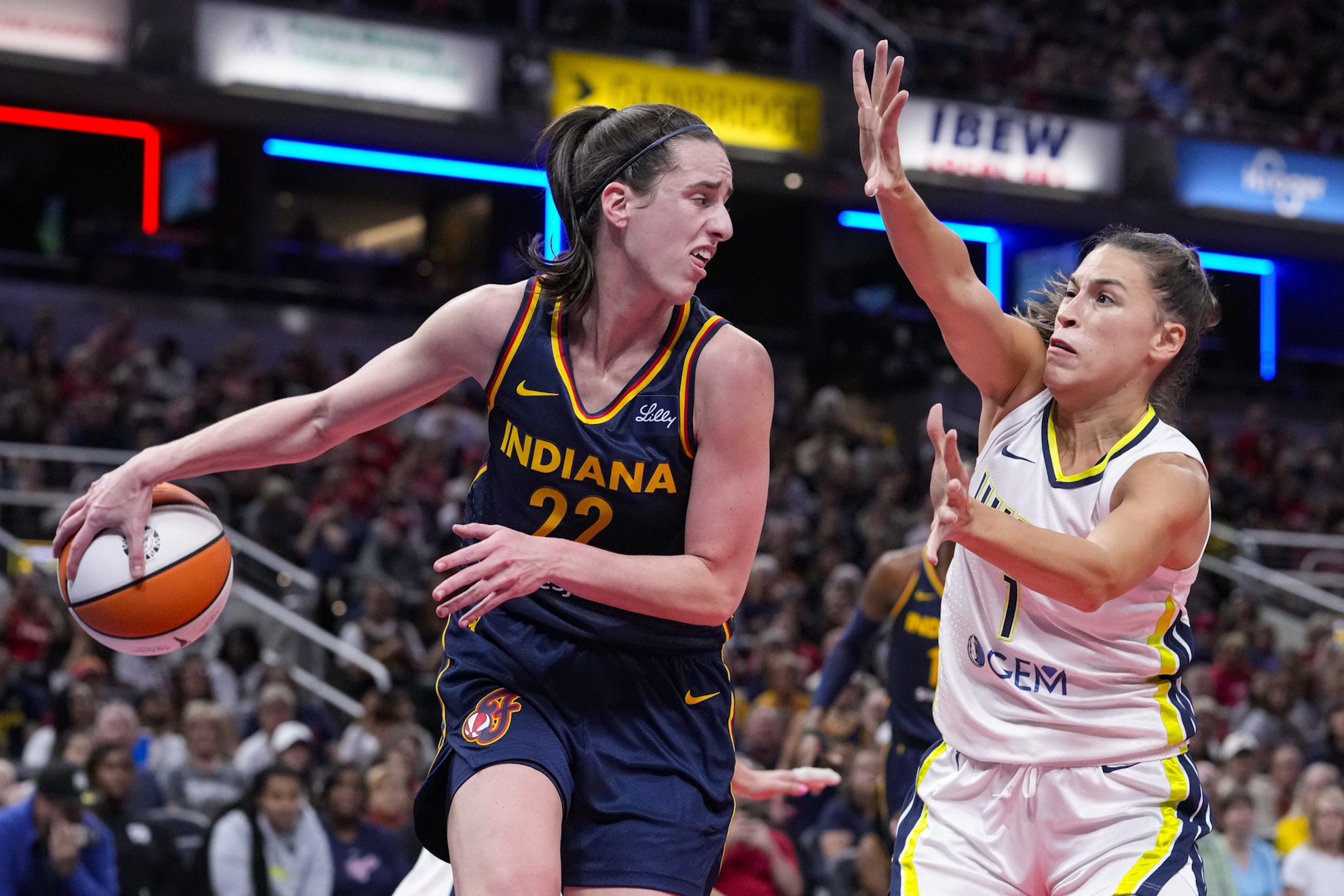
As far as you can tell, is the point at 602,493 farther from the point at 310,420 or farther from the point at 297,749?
the point at 297,749

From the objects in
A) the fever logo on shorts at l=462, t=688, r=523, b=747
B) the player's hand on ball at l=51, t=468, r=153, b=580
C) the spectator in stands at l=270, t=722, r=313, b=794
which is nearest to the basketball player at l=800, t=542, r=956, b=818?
the fever logo on shorts at l=462, t=688, r=523, b=747

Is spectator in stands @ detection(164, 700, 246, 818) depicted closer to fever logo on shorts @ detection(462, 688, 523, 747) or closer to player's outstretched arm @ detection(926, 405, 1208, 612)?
fever logo on shorts @ detection(462, 688, 523, 747)

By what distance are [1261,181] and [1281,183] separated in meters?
0.39

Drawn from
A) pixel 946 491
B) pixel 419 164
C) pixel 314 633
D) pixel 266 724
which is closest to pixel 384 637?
pixel 314 633

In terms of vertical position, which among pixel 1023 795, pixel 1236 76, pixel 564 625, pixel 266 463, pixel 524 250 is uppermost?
pixel 1236 76

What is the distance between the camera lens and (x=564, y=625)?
314 cm

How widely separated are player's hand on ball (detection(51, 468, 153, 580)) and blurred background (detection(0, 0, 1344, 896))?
428 centimetres

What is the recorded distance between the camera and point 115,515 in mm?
3268

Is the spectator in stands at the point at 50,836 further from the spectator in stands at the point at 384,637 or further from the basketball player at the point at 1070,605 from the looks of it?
the basketball player at the point at 1070,605

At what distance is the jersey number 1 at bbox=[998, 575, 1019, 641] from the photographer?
3193 mm

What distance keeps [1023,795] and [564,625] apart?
3.23 feet

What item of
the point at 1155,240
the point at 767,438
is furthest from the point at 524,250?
the point at 1155,240

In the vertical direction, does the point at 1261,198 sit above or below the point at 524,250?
above

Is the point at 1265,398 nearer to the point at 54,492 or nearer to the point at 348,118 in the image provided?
the point at 348,118
